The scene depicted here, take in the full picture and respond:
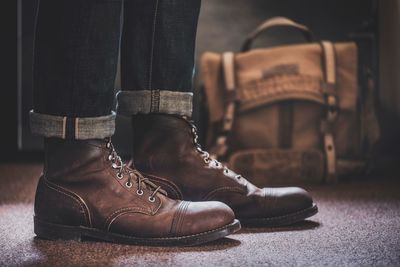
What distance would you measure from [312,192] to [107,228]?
61 cm

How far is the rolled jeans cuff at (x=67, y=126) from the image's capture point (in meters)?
0.75

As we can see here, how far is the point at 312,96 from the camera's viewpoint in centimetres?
144

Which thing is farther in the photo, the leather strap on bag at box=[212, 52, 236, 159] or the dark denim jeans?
the leather strap on bag at box=[212, 52, 236, 159]

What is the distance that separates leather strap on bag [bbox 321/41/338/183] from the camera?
141cm

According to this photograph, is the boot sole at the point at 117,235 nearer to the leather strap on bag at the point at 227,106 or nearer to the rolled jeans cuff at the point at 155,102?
the rolled jeans cuff at the point at 155,102


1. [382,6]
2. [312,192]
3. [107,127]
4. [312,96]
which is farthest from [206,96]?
[107,127]

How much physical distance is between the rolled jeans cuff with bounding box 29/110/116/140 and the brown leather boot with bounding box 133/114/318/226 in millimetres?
→ 114

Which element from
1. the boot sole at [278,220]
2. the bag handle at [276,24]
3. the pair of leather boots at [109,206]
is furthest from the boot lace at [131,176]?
the bag handle at [276,24]

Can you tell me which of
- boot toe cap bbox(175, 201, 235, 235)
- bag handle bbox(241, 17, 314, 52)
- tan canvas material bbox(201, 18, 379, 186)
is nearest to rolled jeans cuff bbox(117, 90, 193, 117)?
boot toe cap bbox(175, 201, 235, 235)

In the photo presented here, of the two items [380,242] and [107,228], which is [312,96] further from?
[107,228]

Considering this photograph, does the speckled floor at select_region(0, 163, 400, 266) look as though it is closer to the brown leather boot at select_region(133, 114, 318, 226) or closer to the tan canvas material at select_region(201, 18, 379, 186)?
the brown leather boot at select_region(133, 114, 318, 226)

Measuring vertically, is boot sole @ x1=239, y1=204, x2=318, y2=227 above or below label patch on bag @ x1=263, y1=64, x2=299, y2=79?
below

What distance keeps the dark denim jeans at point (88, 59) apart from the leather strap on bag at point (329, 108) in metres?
0.70

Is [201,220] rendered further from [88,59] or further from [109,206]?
[88,59]
